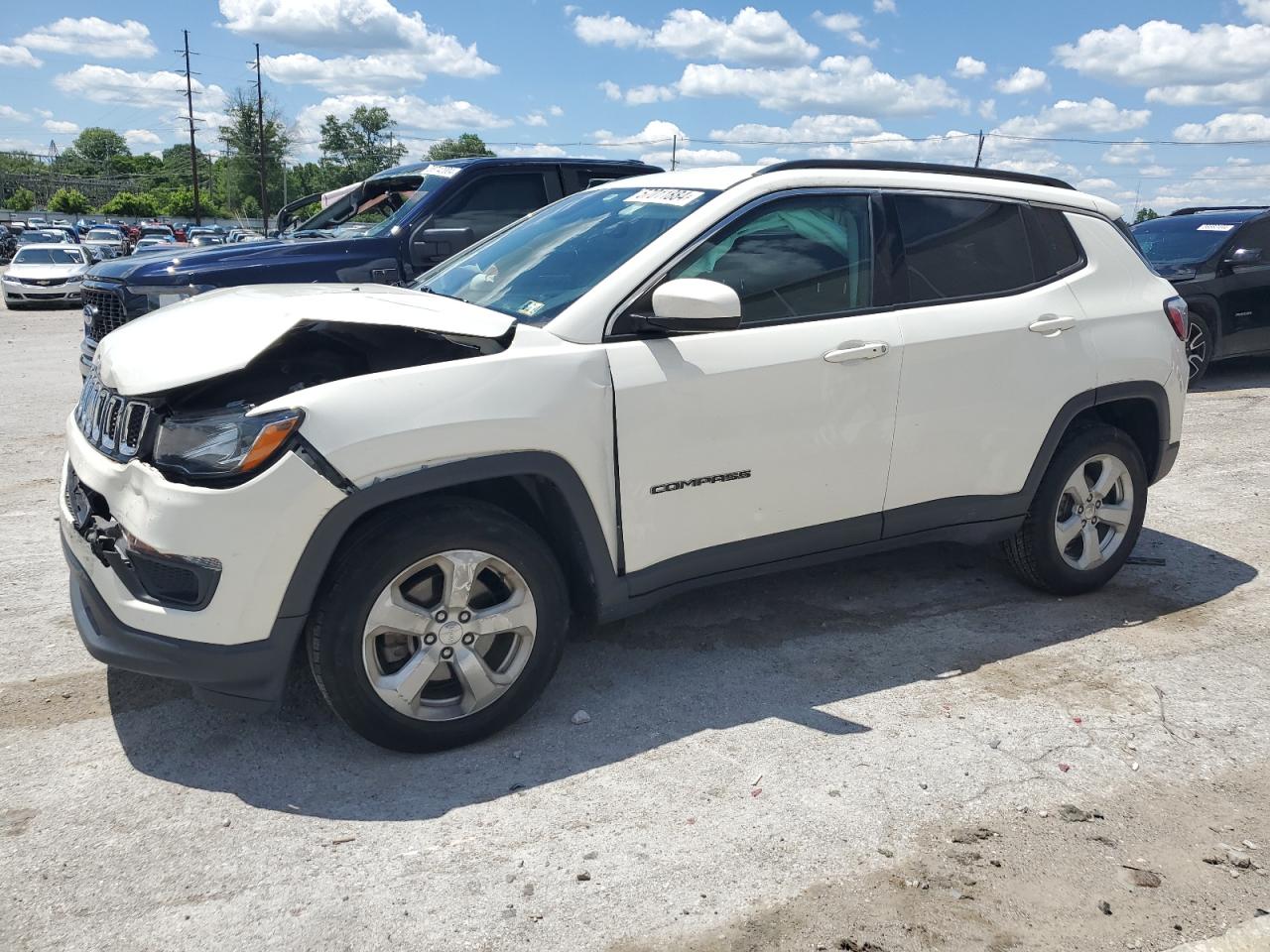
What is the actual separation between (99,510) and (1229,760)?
3745 mm

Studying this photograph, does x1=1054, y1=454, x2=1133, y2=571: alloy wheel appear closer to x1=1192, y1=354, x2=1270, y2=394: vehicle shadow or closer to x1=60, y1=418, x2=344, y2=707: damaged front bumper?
x1=60, y1=418, x2=344, y2=707: damaged front bumper

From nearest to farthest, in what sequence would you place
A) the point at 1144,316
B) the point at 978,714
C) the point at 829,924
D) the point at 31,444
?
the point at 829,924
the point at 978,714
the point at 1144,316
the point at 31,444

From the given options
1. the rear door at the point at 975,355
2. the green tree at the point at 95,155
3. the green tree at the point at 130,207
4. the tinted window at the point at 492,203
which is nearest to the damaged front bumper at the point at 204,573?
the rear door at the point at 975,355

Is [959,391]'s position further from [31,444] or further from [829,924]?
[31,444]

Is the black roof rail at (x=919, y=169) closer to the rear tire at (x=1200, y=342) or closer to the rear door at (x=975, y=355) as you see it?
the rear door at (x=975, y=355)

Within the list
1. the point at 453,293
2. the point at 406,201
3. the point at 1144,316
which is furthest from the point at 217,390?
the point at 406,201

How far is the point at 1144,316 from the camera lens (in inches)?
189

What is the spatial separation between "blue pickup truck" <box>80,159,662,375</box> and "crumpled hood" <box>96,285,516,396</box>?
3546 mm

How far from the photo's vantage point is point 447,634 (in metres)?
3.36

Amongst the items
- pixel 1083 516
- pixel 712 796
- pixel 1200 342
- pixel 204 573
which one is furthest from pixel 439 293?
pixel 1200 342

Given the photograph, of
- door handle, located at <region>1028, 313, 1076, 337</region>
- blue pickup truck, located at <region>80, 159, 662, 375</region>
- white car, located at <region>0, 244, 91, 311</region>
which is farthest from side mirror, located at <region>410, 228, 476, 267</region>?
white car, located at <region>0, 244, 91, 311</region>

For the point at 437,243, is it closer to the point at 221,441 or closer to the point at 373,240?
the point at 373,240

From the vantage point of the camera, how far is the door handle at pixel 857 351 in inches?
155

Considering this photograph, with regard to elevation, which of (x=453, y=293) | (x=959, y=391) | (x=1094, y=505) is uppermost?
(x=453, y=293)
